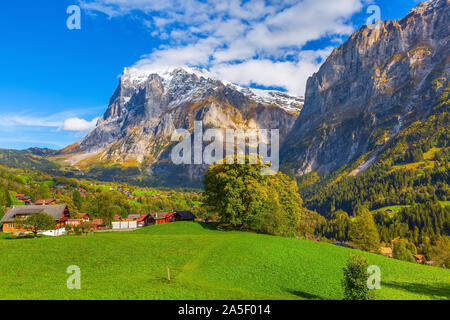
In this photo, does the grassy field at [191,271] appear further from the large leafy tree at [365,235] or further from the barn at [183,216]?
the barn at [183,216]

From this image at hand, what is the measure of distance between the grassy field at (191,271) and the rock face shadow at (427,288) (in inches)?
4.2

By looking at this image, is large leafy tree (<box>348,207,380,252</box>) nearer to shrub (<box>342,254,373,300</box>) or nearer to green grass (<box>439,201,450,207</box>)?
shrub (<box>342,254,373,300</box>)

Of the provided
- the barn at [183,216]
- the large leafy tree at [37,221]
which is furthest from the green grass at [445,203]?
the large leafy tree at [37,221]

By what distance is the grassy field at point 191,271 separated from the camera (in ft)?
79.7

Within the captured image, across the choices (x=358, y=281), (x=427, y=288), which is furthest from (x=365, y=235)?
(x=358, y=281)

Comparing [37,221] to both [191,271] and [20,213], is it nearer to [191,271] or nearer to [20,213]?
[20,213]

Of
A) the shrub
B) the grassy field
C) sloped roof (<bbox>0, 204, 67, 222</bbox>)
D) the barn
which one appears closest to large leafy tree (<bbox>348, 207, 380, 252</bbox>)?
the grassy field

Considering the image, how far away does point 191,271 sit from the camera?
107 feet

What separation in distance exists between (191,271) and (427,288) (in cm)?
2626

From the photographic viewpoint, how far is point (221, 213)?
68.2 metres
